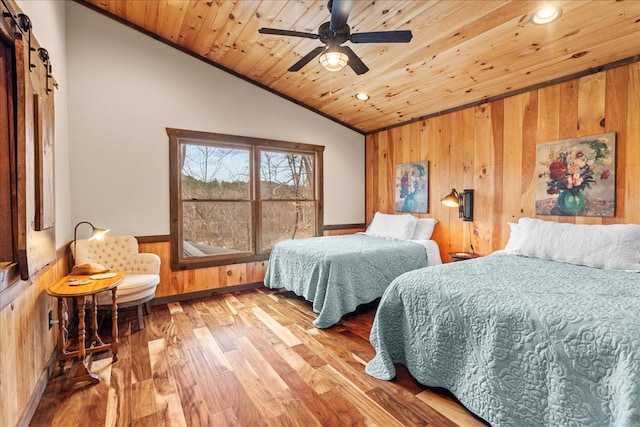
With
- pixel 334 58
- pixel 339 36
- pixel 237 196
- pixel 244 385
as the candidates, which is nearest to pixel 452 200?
pixel 334 58

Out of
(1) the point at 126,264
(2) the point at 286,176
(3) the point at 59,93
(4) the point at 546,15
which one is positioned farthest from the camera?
(2) the point at 286,176

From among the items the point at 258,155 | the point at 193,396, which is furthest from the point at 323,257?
the point at 258,155

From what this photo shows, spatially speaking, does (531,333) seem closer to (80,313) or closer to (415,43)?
(415,43)

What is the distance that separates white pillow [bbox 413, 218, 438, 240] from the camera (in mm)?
3998

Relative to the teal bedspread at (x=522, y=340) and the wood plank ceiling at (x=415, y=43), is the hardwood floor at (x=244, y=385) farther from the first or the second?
the wood plank ceiling at (x=415, y=43)

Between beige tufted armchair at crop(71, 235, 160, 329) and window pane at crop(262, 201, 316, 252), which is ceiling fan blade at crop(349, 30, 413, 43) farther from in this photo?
beige tufted armchair at crop(71, 235, 160, 329)

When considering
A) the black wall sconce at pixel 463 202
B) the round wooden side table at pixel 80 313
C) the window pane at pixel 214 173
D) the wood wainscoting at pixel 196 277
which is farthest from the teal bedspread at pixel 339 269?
the round wooden side table at pixel 80 313

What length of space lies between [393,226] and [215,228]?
246 cm

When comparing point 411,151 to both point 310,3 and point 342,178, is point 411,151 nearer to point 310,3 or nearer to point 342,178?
point 342,178

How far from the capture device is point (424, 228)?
4.05 m

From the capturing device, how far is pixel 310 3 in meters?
2.49

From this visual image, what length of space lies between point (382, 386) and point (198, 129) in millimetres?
3396

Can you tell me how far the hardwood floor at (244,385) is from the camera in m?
1.67

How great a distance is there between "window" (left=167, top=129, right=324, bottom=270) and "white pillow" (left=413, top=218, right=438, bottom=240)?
1.48 meters
